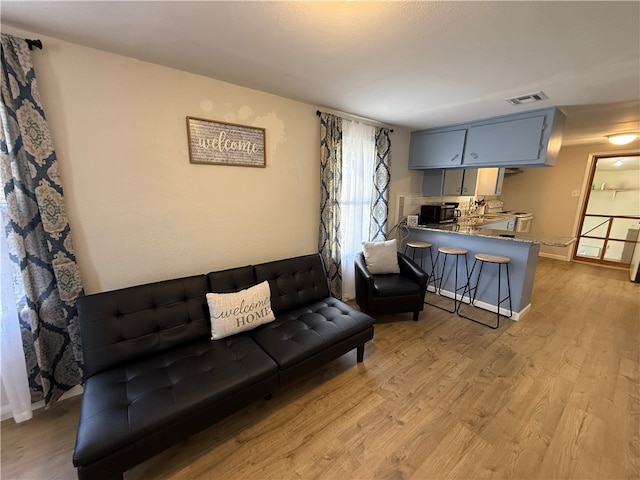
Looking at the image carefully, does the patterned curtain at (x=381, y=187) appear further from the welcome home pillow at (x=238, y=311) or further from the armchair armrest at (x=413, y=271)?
the welcome home pillow at (x=238, y=311)

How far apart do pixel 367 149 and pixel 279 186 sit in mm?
1366

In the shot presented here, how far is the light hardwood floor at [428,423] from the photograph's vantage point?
4.60ft

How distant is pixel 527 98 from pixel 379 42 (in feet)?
5.72

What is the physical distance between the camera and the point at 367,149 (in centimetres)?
327

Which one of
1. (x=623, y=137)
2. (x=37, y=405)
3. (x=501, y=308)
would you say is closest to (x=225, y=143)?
(x=37, y=405)

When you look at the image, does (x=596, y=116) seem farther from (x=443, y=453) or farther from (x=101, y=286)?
(x=101, y=286)

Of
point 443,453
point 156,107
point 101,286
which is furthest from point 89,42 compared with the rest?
point 443,453

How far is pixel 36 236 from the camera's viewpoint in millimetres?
1578

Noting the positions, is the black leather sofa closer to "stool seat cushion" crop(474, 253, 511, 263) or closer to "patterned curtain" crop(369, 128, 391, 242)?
"patterned curtain" crop(369, 128, 391, 242)

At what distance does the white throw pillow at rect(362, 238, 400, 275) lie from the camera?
3.10 metres

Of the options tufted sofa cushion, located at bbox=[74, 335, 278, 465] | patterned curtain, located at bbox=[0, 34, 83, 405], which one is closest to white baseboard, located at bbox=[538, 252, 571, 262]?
tufted sofa cushion, located at bbox=[74, 335, 278, 465]

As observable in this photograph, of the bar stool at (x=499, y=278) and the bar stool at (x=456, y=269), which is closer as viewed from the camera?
the bar stool at (x=499, y=278)

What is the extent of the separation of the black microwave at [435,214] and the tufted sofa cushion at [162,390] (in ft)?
10.4

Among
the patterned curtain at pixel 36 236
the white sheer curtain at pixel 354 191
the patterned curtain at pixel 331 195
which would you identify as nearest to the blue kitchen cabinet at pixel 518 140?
the white sheer curtain at pixel 354 191
